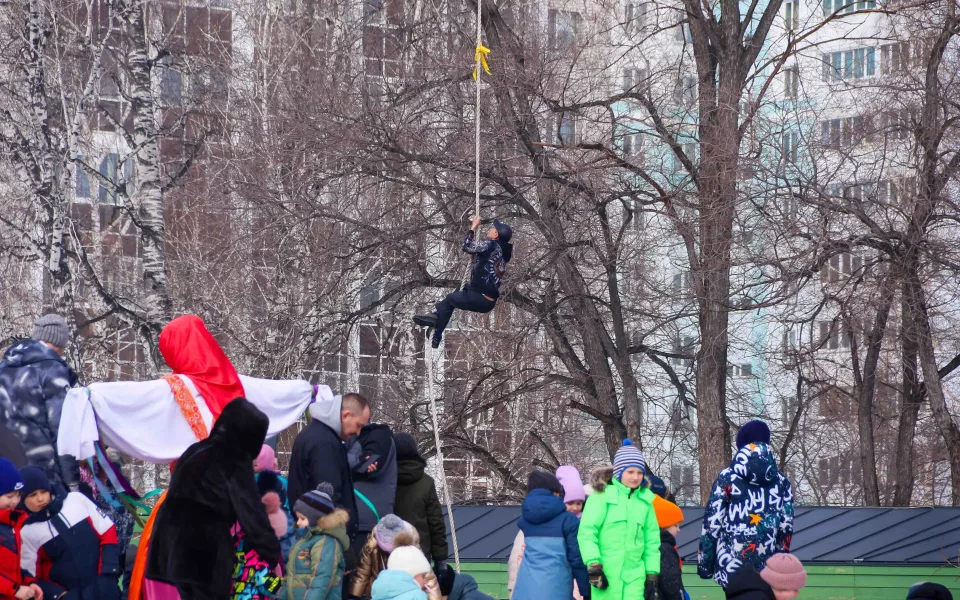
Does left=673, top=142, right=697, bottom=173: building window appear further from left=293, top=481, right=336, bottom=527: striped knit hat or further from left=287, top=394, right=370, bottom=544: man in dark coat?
left=293, top=481, right=336, bottom=527: striped knit hat

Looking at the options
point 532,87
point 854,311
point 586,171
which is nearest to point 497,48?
point 532,87

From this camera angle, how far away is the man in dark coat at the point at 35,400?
6.88 meters

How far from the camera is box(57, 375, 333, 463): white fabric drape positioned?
258 inches

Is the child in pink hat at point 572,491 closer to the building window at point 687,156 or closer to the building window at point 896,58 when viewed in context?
the building window at point 687,156

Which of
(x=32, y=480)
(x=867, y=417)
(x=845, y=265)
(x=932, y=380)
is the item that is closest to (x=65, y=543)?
(x=32, y=480)

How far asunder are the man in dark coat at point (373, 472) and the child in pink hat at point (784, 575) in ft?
7.86

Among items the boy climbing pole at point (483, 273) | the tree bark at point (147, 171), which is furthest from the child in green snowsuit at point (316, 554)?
the tree bark at point (147, 171)

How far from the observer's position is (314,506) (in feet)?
20.4

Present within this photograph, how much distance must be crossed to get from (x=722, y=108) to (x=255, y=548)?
9647 mm

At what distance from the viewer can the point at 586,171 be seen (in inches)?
572

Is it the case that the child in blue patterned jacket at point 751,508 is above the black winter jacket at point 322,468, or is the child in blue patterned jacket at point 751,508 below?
below

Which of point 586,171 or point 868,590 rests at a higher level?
point 586,171

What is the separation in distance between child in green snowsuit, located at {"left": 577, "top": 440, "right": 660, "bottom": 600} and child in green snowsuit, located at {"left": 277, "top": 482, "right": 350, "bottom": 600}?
1866mm

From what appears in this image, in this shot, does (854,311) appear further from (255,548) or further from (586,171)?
(255,548)
